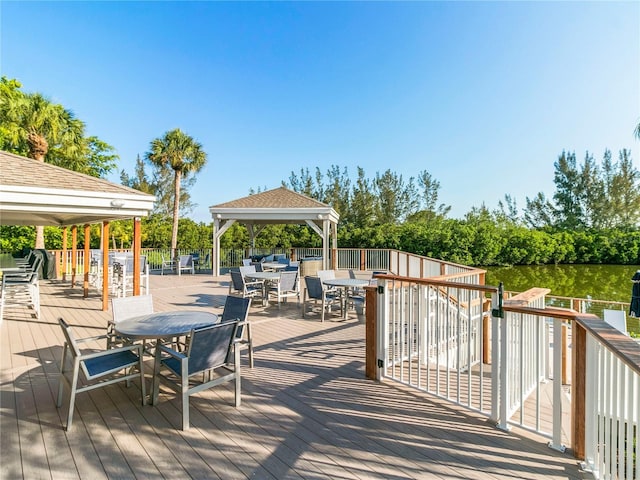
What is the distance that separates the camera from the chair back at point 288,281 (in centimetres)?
719

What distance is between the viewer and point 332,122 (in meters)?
26.5

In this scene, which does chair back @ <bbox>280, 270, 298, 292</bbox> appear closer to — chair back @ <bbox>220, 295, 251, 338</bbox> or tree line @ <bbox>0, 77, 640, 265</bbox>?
chair back @ <bbox>220, 295, 251, 338</bbox>

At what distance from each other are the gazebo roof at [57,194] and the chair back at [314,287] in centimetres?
338

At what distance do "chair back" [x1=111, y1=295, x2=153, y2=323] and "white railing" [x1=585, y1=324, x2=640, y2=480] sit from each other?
416 cm

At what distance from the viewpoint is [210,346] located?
2826mm

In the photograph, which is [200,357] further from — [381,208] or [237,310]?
[381,208]

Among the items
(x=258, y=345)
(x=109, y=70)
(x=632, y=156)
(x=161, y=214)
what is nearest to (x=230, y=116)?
(x=109, y=70)

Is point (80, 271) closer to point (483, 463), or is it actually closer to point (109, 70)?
point (109, 70)

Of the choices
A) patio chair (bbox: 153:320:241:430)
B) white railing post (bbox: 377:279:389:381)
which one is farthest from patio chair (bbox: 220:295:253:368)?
white railing post (bbox: 377:279:389:381)

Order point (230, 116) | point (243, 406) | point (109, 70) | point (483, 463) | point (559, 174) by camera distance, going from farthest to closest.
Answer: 1. point (559, 174)
2. point (230, 116)
3. point (109, 70)
4. point (243, 406)
5. point (483, 463)

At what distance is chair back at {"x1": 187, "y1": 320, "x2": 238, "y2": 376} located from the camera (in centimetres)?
271

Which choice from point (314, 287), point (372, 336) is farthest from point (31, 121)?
point (372, 336)

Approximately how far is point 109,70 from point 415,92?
44.7 ft

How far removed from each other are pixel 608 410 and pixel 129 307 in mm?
4287
